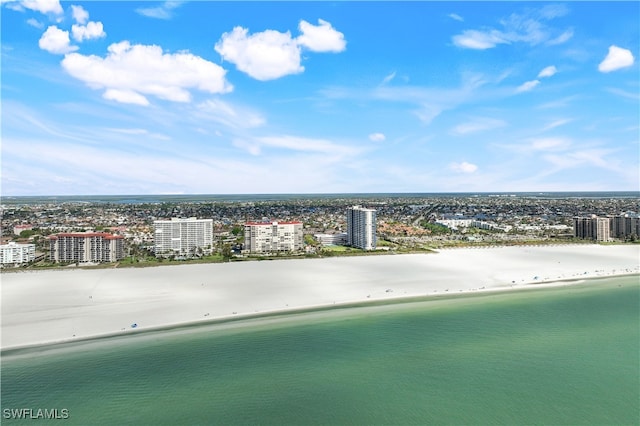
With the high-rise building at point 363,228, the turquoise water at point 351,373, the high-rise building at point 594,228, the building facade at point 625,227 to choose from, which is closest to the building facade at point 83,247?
the turquoise water at point 351,373

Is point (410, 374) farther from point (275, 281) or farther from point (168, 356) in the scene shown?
point (275, 281)

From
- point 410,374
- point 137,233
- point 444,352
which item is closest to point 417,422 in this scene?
point 410,374

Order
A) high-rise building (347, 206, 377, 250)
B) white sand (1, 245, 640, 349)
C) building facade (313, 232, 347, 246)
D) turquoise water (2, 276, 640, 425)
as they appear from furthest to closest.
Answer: building facade (313, 232, 347, 246)
high-rise building (347, 206, 377, 250)
white sand (1, 245, 640, 349)
turquoise water (2, 276, 640, 425)

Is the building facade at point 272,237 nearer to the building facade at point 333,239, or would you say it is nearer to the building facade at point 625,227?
the building facade at point 333,239

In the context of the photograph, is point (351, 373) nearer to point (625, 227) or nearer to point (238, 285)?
point (238, 285)

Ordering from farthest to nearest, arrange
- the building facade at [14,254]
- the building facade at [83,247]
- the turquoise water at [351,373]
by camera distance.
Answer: the building facade at [83,247] → the building facade at [14,254] → the turquoise water at [351,373]

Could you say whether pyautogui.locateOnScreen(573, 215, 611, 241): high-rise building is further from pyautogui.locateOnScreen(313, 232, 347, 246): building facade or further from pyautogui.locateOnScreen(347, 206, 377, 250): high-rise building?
pyautogui.locateOnScreen(313, 232, 347, 246): building facade

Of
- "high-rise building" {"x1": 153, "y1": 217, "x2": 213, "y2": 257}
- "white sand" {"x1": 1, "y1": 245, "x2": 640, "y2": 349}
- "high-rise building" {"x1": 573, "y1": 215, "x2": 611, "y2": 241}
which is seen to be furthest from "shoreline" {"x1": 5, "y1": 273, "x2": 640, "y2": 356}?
"high-rise building" {"x1": 573, "y1": 215, "x2": 611, "y2": 241}
